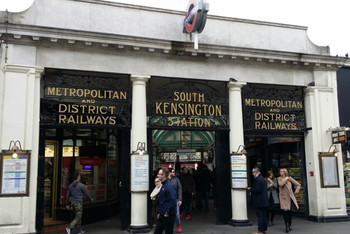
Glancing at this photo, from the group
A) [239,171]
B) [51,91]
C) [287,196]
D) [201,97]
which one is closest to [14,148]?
[51,91]

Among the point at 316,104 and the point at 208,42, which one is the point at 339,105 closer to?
the point at 316,104

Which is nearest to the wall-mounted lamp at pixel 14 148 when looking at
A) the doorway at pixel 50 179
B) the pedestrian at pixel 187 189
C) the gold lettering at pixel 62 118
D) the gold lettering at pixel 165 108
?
the gold lettering at pixel 62 118

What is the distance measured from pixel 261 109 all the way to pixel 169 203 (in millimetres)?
6545

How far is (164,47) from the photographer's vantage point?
424 inches

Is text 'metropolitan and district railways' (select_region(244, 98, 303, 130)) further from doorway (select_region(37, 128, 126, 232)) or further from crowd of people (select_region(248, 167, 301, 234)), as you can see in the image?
doorway (select_region(37, 128, 126, 232))

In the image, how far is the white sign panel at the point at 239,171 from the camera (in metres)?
11.2

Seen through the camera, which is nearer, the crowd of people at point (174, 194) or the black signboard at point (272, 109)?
the crowd of people at point (174, 194)

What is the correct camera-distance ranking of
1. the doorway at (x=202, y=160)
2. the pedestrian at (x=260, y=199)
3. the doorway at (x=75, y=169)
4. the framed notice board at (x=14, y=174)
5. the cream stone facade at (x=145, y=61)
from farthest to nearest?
the doorway at (x=75, y=169) → the doorway at (x=202, y=160) → the cream stone facade at (x=145, y=61) → the pedestrian at (x=260, y=199) → the framed notice board at (x=14, y=174)

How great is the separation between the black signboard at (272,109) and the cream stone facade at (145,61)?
36 cm

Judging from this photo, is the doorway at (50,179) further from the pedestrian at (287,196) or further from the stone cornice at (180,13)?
the pedestrian at (287,196)

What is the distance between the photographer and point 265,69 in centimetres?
1220

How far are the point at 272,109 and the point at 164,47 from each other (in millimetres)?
4511

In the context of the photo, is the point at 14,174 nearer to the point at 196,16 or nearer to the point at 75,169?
the point at 75,169

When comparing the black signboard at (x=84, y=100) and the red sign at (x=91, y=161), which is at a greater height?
the black signboard at (x=84, y=100)
